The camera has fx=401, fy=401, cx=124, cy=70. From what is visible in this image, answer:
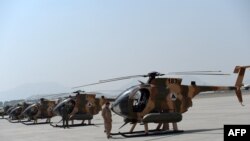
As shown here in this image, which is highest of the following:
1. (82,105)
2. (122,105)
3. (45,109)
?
(122,105)

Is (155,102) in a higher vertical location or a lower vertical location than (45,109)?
higher

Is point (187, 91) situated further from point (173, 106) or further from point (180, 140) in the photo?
point (180, 140)

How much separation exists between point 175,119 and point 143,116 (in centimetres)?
141

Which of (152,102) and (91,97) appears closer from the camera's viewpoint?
(152,102)

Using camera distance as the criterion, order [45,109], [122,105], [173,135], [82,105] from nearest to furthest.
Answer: [173,135], [122,105], [82,105], [45,109]

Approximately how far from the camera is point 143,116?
699 inches

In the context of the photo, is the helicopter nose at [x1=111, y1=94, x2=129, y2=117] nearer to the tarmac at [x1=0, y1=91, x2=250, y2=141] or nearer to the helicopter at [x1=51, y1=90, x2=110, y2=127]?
the tarmac at [x1=0, y1=91, x2=250, y2=141]

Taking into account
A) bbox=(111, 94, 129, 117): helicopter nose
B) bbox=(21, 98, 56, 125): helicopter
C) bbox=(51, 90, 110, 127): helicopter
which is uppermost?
bbox=(111, 94, 129, 117): helicopter nose

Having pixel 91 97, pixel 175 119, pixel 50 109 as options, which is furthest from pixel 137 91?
pixel 50 109

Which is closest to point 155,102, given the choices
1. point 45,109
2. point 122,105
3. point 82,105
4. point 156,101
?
point 156,101

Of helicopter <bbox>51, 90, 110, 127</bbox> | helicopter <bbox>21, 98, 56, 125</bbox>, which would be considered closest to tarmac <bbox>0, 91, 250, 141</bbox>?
helicopter <bbox>51, 90, 110, 127</bbox>

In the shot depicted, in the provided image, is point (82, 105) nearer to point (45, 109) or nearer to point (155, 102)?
point (45, 109)

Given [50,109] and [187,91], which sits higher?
[187,91]

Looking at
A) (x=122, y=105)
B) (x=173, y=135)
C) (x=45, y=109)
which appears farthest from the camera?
(x=45, y=109)
